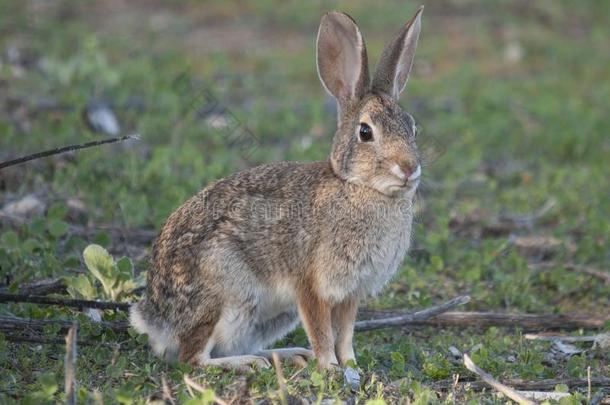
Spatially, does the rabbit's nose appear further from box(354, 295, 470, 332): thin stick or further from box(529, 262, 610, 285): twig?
box(529, 262, 610, 285): twig

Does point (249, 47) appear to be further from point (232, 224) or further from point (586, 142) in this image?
point (232, 224)

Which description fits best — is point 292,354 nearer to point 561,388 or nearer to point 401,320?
point 401,320

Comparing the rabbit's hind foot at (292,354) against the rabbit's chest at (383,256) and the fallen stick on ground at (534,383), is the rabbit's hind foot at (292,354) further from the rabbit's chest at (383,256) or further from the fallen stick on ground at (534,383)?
the fallen stick on ground at (534,383)

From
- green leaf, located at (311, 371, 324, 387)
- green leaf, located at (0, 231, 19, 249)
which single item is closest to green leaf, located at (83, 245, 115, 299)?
green leaf, located at (0, 231, 19, 249)

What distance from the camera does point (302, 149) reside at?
27.7 ft

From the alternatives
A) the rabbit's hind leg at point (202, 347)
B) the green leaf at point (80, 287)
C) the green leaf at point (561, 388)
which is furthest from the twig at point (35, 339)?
the green leaf at point (561, 388)

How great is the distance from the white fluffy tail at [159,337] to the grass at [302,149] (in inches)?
2.7

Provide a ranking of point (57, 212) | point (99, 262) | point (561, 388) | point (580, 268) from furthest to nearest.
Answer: point (580, 268) → point (57, 212) → point (99, 262) → point (561, 388)

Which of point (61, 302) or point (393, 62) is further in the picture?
point (393, 62)

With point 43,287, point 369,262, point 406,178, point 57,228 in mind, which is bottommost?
point 43,287

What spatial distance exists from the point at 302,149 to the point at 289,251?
351 centimetres

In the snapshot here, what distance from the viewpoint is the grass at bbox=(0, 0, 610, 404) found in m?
5.05

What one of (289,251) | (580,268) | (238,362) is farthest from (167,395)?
(580,268)

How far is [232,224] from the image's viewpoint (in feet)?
16.5
